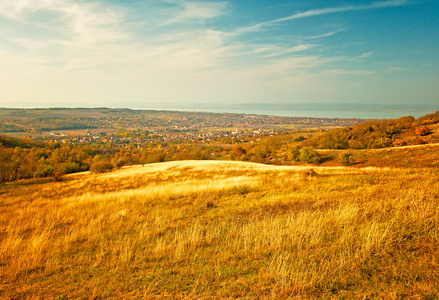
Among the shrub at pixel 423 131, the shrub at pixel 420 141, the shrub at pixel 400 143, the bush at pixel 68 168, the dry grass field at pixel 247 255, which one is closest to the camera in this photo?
the dry grass field at pixel 247 255

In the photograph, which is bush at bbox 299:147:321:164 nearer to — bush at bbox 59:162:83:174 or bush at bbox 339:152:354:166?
bush at bbox 339:152:354:166

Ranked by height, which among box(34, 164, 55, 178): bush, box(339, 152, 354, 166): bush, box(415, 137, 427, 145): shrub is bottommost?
box(34, 164, 55, 178): bush

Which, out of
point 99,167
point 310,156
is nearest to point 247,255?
point 99,167

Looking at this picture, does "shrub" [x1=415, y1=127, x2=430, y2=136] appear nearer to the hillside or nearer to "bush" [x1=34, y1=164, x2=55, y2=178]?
the hillside

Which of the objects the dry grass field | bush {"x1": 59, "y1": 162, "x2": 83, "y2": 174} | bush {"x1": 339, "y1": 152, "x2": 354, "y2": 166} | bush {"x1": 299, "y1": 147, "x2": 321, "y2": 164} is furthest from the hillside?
bush {"x1": 59, "y1": 162, "x2": 83, "y2": 174}

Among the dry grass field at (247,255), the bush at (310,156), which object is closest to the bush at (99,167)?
the dry grass field at (247,255)

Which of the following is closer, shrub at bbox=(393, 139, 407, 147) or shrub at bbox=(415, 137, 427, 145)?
shrub at bbox=(415, 137, 427, 145)

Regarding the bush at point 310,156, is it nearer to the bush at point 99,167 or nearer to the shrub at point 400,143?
the shrub at point 400,143

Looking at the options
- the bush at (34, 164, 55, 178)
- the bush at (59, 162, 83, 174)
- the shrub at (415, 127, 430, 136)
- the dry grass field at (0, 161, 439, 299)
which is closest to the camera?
the dry grass field at (0, 161, 439, 299)

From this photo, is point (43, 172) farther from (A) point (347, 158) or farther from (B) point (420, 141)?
(B) point (420, 141)

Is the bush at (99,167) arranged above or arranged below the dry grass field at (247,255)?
below

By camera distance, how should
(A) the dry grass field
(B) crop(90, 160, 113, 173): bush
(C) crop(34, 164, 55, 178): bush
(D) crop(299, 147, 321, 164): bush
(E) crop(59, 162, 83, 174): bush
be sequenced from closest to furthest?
(A) the dry grass field
(C) crop(34, 164, 55, 178): bush
(B) crop(90, 160, 113, 173): bush
(D) crop(299, 147, 321, 164): bush
(E) crop(59, 162, 83, 174): bush

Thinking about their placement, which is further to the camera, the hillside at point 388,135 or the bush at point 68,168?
the bush at point 68,168

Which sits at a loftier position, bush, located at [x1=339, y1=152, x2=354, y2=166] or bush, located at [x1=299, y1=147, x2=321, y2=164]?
bush, located at [x1=339, y1=152, x2=354, y2=166]
